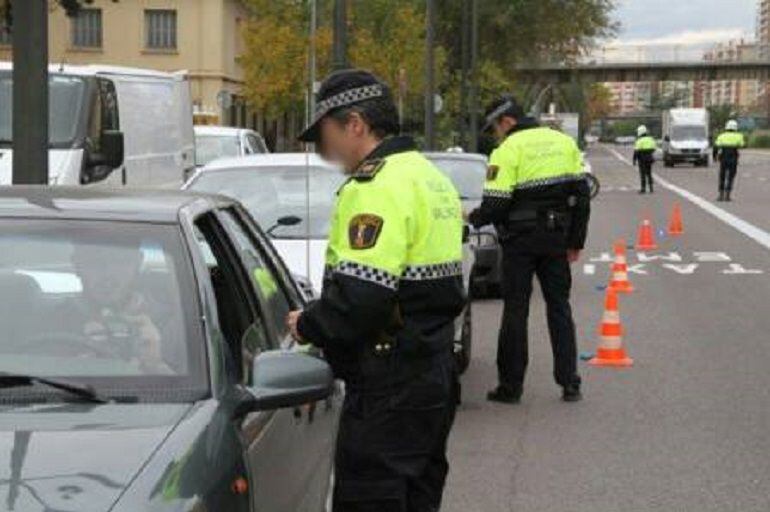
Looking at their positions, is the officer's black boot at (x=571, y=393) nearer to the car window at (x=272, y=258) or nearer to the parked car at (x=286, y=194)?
the parked car at (x=286, y=194)

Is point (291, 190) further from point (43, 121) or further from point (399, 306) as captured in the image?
point (399, 306)

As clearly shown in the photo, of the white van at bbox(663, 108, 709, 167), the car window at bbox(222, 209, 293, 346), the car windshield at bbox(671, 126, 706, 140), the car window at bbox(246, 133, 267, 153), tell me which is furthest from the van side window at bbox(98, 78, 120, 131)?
the car windshield at bbox(671, 126, 706, 140)

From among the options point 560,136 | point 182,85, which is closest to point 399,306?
point 560,136

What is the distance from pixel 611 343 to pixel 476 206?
11.6 ft

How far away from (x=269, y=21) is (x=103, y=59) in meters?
13.3

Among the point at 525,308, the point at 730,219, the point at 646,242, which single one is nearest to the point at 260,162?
the point at 525,308

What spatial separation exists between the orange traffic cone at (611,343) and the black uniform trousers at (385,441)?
6.06 m

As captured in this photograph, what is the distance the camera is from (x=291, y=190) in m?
9.52

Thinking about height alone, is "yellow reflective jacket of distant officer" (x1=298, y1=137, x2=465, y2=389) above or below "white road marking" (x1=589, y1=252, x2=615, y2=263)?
above

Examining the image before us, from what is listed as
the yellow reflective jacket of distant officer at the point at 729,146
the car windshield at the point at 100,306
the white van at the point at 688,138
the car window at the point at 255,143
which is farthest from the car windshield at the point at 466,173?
the white van at the point at 688,138

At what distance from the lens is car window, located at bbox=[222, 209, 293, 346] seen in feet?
15.2

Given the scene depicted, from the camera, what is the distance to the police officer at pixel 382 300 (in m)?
3.91

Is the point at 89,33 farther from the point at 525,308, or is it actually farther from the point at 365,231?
the point at 365,231

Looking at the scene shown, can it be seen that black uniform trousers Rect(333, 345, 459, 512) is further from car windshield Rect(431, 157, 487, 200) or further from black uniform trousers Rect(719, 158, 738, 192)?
black uniform trousers Rect(719, 158, 738, 192)
